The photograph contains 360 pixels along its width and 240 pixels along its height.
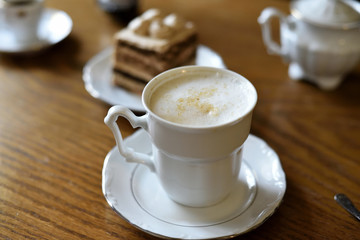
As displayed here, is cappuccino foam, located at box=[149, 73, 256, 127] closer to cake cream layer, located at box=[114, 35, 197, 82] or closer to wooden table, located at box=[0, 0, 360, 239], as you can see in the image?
wooden table, located at box=[0, 0, 360, 239]

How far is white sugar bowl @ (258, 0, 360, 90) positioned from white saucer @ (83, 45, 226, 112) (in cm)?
21

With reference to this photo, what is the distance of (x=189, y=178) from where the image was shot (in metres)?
0.66

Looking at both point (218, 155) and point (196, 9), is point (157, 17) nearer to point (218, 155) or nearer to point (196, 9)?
point (196, 9)

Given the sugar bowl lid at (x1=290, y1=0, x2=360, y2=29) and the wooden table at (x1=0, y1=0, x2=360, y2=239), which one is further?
the sugar bowl lid at (x1=290, y1=0, x2=360, y2=29)

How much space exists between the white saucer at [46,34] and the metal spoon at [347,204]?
893 mm

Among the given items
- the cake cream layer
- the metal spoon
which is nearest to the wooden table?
the metal spoon

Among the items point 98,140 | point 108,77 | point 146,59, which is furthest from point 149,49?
point 98,140

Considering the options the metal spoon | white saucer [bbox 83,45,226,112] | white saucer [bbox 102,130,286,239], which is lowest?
white saucer [bbox 83,45,226,112]

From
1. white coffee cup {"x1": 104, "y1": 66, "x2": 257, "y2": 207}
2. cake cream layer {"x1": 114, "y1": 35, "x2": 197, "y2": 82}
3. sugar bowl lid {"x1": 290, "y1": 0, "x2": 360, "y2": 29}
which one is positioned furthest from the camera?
cake cream layer {"x1": 114, "y1": 35, "x2": 197, "y2": 82}

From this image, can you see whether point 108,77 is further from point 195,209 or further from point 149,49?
point 195,209

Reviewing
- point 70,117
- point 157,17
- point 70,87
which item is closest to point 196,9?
point 157,17

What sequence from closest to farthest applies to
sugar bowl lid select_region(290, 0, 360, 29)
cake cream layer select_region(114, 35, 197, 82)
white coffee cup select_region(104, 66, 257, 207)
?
white coffee cup select_region(104, 66, 257, 207) → sugar bowl lid select_region(290, 0, 360, 29) → cake cream layer select_region(114, 35, 197, 82)

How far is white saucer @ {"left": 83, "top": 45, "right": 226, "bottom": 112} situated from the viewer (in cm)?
102

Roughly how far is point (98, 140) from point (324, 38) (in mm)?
609
